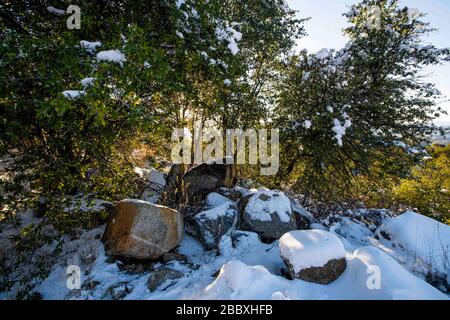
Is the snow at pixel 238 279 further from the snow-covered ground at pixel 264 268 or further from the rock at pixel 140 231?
the rock at pixel 140 231

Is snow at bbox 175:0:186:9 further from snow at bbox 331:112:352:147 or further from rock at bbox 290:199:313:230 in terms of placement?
rock at bbox 290:199:313:230

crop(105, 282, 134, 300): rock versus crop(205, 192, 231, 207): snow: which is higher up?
crop(205, 192, 231, 207): snow

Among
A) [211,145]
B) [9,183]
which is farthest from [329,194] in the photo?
[9,183]

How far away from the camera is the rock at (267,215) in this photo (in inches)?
264

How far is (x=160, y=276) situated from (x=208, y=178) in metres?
4.38

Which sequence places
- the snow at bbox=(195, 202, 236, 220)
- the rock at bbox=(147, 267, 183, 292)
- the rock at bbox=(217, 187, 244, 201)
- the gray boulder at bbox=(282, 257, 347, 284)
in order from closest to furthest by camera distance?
the gray boulder at bbox=(282, 257, 347, 284) → the rock at bbox=(147, 267, 183, 292) → the snow at bbox=(195, 202, 236, 220) → the rock at bbox=(217, 187, 244, 201)

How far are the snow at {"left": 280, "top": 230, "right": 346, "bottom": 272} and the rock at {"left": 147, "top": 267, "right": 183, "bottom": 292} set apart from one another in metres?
2.14

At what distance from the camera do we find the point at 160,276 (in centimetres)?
496

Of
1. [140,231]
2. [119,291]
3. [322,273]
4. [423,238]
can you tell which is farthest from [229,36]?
[423,238]

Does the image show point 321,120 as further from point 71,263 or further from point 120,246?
point 71,263

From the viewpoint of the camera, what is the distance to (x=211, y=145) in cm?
1248

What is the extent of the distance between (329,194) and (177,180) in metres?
6.46

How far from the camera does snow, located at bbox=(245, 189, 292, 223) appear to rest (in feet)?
22.6

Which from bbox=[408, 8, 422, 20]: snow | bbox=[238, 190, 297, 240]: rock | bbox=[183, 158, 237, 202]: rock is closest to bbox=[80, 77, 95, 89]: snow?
bbox=[238, 190, 297, 240]: rock
